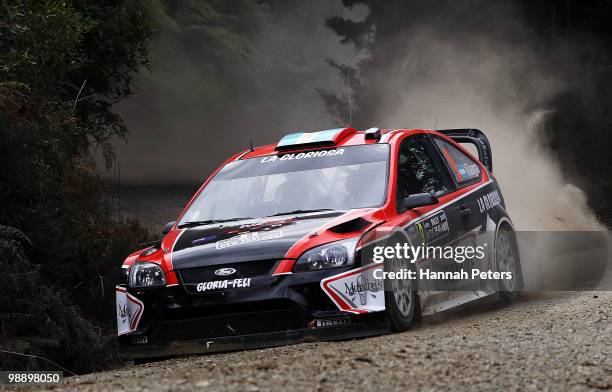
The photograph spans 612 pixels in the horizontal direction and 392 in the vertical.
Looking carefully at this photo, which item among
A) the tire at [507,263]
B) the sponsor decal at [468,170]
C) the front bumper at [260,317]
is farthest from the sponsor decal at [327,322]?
the sponsor decal at [468,170]

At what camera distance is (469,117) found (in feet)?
115

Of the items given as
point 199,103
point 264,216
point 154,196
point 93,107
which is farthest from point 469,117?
point 264,216

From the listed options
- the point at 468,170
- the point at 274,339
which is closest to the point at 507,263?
the point at 468,170

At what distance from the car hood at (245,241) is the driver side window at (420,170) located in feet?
3.26

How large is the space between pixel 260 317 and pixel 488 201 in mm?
3561

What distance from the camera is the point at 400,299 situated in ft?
25.6

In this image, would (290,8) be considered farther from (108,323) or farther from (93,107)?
(108,323)

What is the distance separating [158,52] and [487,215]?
33928mm

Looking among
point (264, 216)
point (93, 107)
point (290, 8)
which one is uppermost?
point (290, 8)

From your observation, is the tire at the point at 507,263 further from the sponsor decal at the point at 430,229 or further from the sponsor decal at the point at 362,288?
the sponsor decal at the point at 362,288

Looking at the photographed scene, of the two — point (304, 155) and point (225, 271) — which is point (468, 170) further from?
point (225, 271)

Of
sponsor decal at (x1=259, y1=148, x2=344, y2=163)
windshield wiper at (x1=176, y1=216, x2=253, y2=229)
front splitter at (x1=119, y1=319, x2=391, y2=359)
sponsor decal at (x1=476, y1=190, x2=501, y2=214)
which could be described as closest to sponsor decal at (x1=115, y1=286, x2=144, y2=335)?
front splitter at (x1=119, y1=319, x2=391, y2=359)

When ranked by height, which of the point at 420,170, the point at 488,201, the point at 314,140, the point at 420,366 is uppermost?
the point at 314,140

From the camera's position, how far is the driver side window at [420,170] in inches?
347
